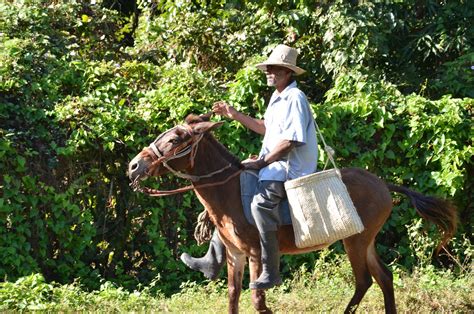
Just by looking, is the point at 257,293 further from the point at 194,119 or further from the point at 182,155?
the point at 194,119

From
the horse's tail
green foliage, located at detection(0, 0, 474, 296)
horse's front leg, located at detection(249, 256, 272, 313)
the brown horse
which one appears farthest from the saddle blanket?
green foliage, located at detection(0, 0, 474, 296)

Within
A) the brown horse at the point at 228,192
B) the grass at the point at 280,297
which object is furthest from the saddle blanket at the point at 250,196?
the grass at the point at 280,297

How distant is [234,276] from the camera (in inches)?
299

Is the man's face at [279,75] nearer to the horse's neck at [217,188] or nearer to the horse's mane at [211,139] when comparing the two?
the horse's mane at [211,139]

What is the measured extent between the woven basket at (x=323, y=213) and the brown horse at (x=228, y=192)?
0.25 m

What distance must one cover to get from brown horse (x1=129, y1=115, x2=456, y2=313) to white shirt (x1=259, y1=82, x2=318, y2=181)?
36cm

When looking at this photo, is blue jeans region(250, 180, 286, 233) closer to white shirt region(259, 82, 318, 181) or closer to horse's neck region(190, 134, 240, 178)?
white shirt region(259, 82, 318, 181)

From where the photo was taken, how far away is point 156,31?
13016 mm

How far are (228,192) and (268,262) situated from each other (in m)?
0.70

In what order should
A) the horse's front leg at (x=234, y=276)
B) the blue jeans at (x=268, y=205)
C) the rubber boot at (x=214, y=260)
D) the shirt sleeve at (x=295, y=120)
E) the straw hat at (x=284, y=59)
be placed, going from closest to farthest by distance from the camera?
the shirt sleeve at (x=295, y=120) → the blue jeans at (x=268, y=205) → the straw hat at (x=284, y=59) → the horse's front leg at (x=234, y=276) → the rubber boot at (x=214, y=260)

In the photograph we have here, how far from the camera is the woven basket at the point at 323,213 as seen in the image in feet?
23.9

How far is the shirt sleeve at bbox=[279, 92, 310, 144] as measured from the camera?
710cm

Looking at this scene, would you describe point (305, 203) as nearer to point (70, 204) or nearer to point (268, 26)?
point (70, 204)

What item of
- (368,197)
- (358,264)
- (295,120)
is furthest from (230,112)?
(358,264)
